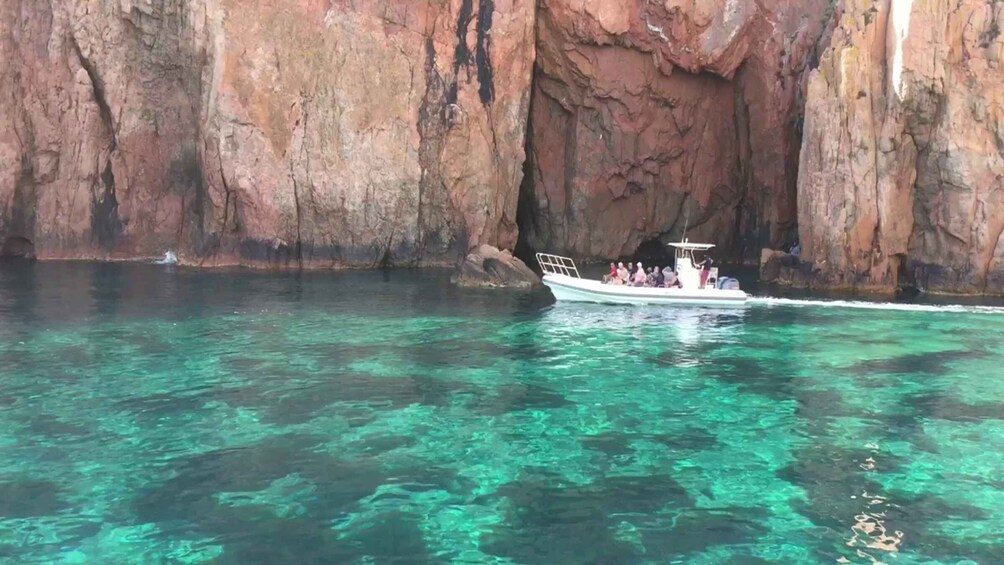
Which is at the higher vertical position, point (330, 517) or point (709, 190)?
point (709, 190)

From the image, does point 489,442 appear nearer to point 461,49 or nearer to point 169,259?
point 461,49

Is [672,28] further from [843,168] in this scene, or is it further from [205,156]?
[205,156]

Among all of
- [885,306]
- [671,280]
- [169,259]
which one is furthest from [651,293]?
[169,259]

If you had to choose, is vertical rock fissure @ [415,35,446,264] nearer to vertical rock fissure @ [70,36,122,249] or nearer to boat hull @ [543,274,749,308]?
boat hull @ [543,274,749,308]

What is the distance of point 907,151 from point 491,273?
53.4ft

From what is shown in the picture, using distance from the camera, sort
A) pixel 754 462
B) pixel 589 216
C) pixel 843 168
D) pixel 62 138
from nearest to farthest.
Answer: pixel 754 462 < pixel 843 168 < pixel 62 138 < pixel 589 216

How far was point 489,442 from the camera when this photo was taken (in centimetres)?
1260

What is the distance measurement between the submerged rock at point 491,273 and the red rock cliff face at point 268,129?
21.3 ft

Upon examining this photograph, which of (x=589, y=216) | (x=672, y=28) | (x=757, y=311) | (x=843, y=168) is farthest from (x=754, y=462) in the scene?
(x=589, y=216)

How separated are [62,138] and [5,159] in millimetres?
2544

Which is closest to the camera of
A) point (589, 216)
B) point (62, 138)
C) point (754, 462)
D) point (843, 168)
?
point (754, 462)

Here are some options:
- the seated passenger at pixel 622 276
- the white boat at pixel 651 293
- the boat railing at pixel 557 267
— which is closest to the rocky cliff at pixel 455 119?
the boat railing at pixel 557 267

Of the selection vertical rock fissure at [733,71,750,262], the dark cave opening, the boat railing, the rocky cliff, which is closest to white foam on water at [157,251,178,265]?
the rocky cliff

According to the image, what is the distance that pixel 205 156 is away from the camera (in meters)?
36.1
